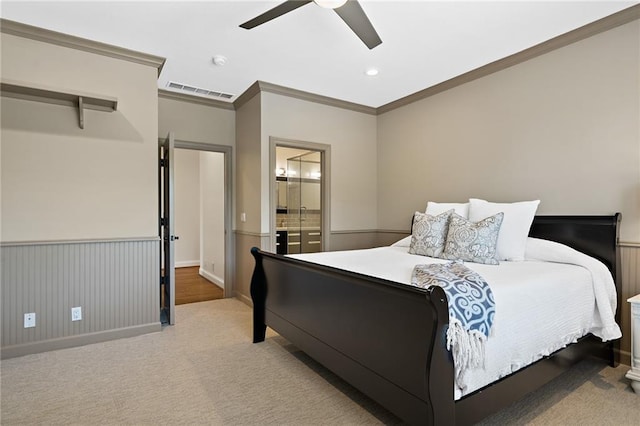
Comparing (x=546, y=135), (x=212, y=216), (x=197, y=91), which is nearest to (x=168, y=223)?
(x=197, y=91)

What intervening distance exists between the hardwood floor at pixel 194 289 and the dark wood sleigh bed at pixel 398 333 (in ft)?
7.00

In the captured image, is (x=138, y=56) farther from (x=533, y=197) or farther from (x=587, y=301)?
(x=587, y=301)

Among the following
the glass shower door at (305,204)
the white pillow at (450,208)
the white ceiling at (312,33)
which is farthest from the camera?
the glass shower door at (305,204)

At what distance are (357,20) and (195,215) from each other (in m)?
6.17

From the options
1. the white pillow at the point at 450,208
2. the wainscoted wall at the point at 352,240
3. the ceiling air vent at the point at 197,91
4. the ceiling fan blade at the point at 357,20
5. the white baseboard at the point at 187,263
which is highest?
the ceiling air vent at the point at 197,91

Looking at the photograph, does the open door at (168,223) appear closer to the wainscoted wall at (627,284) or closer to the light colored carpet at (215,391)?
the light colored carpet at (215,391)

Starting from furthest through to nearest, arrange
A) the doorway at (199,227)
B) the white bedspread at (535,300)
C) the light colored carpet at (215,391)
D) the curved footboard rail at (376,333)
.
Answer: the doorway at (199,227), the light colored carpet at (215,391), the white bedspread at (535,300), the curved footboard rail at (376,333)

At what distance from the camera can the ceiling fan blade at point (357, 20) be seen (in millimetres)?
2109

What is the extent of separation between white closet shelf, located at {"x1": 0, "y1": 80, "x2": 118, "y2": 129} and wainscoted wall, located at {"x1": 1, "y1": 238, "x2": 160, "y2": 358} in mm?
1185

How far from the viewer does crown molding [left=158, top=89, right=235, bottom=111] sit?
4.18m

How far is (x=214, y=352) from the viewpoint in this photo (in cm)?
283

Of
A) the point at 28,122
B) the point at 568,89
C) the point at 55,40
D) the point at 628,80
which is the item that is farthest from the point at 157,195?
the point at 628,80

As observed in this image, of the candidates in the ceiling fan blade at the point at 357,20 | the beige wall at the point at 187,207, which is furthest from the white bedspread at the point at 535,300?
the beige wall at the point at 187,207

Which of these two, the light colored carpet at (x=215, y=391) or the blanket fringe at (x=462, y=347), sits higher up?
the blanket fringe at (x=462, y=347)
